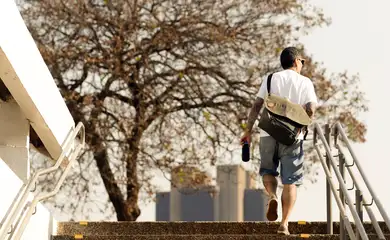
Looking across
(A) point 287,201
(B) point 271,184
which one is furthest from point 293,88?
(A) point 287,201

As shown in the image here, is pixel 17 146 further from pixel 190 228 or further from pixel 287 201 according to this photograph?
pixel 287 201

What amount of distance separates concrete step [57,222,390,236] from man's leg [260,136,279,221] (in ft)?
3.19

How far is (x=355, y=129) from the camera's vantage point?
69.4 feet

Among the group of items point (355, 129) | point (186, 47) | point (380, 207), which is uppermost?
point (186, 47)

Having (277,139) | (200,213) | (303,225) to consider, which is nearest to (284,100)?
(277,139)

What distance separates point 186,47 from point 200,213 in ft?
536

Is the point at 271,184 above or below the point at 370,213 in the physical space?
above

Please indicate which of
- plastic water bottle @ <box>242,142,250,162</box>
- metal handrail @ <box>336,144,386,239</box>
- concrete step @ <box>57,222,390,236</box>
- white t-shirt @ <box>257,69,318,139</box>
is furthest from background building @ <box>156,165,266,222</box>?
metal handrail @ <box>336,144,386,239</box>

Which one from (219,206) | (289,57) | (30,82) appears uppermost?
(219,206)

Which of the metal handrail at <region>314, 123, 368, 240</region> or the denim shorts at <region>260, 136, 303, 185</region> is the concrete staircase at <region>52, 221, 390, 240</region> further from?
the denim shorts at <region>260, 136, 303, 185</region>

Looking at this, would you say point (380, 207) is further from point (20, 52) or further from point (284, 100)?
point (20, 52)

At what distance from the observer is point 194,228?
33.5 feet

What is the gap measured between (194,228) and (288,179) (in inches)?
60.5

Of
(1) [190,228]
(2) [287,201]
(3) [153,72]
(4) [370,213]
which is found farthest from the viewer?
(3) [153,72]
